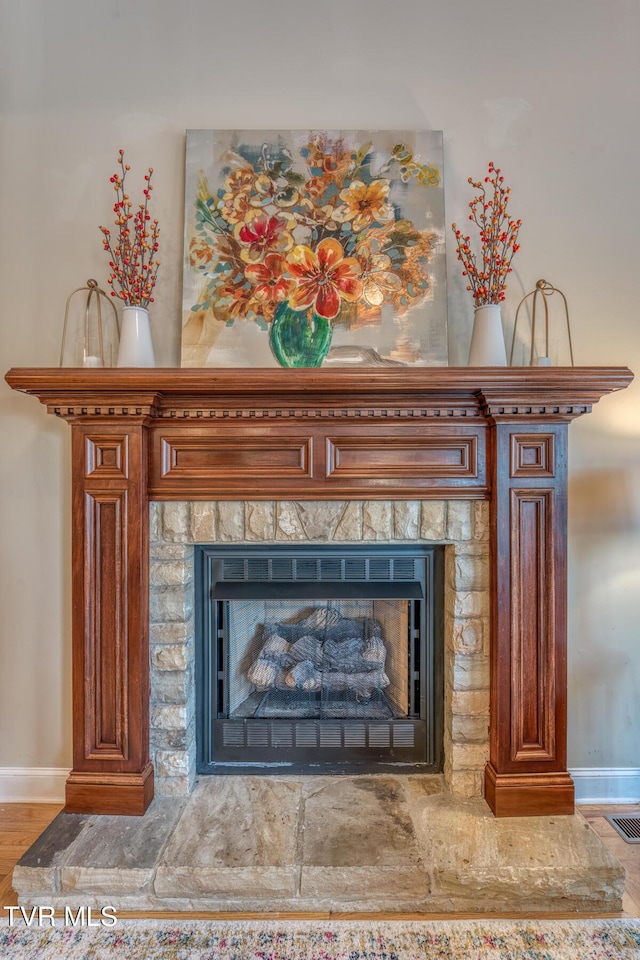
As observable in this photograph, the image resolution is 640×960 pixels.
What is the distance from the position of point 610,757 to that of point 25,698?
2305mm

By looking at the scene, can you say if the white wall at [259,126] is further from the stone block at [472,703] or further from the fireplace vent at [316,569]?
the fireplace vent at [316,569]

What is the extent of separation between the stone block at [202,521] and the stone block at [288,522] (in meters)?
0.23

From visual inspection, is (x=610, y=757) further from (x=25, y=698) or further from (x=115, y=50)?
(x=115, y=50)

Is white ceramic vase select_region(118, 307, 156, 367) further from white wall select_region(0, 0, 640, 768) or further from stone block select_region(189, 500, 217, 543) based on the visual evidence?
stone block select_region(189, 500, 217, 543)

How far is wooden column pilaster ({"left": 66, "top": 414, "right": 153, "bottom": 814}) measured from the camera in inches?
67.8

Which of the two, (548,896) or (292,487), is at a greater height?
(292,487)

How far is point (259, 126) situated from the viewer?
198 cm

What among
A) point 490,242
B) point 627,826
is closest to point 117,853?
point 627,826

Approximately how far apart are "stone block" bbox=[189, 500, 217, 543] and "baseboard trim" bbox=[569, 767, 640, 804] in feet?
5.55

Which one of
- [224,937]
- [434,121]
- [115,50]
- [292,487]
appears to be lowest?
[224,937]

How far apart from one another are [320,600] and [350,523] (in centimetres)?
35

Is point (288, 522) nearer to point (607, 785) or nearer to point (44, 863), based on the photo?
point (44, 863)

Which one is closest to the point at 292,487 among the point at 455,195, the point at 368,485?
the point at 368,485

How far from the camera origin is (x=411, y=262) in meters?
1.93
